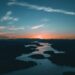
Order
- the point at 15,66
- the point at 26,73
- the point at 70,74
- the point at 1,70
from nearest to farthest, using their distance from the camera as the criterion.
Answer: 1. the point at 70,74
2. the point at 26,73
3. the point at 1,70
4. the point at 15,66

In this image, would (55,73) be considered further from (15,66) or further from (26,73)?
(15,66)

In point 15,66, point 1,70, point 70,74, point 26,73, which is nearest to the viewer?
point 70,74

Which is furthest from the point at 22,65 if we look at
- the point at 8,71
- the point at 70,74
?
the point at 70,74

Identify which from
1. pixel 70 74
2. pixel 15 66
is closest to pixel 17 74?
pixel 15 66

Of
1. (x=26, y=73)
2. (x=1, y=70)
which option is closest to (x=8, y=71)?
(x=1, y=70)

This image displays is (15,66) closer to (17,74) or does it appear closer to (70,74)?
(17,74)

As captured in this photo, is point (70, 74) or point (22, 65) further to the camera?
point (22, 65)

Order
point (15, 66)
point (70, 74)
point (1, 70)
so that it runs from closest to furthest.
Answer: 1. point (70, 74)
2. point (1, 70)
3. point (15, 66)

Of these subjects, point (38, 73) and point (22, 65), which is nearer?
point (38, 73)
